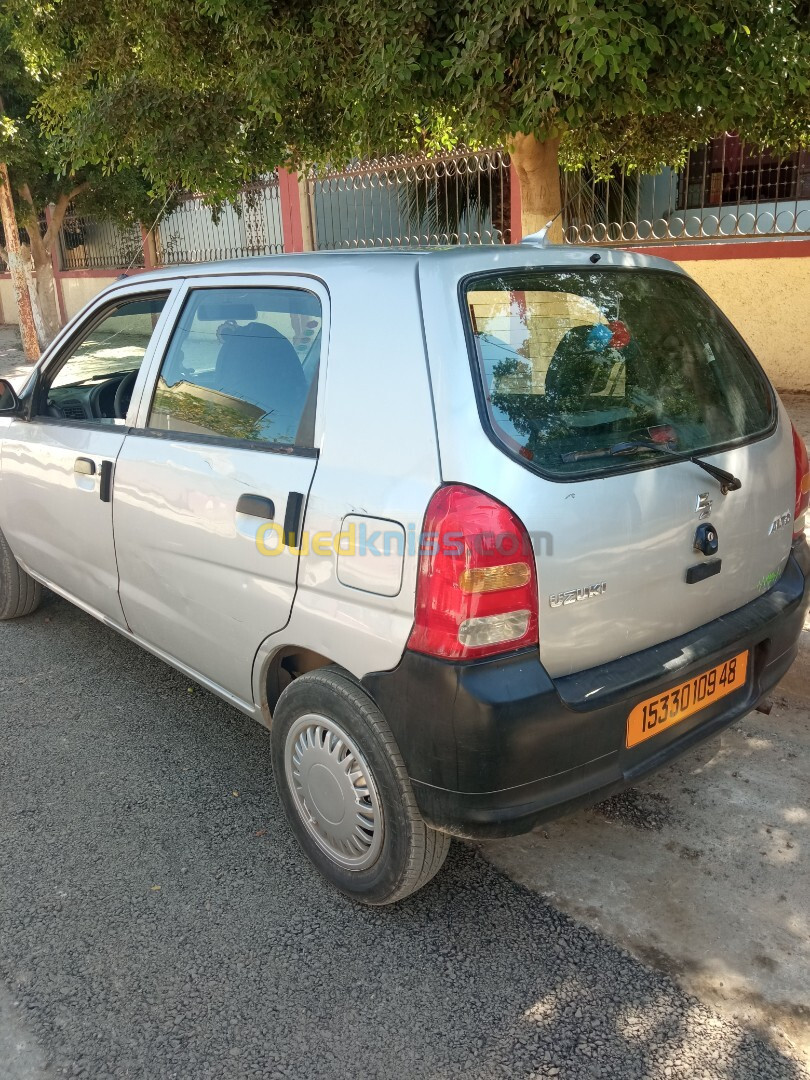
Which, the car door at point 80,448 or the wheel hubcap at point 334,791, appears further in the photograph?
the car door at point 80,448

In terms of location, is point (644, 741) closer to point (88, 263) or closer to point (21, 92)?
point (21, 92)

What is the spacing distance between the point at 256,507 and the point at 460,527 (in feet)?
2.59

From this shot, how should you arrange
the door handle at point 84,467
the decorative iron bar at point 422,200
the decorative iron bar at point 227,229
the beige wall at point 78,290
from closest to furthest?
1. the door handle at point 84,467
2. the decorative iron bar at point 422,200
3. the decorative iron bar at point 227,229
4. the beige wall at point 78,290

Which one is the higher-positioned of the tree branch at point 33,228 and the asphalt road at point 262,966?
the tree branch at point 33,228

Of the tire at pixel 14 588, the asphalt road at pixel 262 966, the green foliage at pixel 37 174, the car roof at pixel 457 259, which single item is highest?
Answer: the green foliage at pixel 37 174

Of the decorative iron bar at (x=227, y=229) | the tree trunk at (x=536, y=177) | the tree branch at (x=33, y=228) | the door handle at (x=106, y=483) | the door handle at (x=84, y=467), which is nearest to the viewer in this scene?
the door handle at (x=106, y=483)

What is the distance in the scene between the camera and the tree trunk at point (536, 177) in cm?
493

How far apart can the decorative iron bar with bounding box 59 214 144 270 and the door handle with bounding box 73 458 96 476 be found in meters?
15.2

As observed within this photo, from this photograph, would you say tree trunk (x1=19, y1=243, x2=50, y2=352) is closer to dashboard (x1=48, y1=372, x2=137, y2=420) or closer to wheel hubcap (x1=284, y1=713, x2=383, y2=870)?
dashboard (x1=48, y1=372, x2=137, y2=420)

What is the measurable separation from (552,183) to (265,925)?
4.18 m

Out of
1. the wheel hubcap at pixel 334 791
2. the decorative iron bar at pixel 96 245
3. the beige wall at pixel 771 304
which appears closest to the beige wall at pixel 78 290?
the decorative iron bar at pixel 96 245

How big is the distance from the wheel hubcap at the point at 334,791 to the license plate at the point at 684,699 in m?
0.72

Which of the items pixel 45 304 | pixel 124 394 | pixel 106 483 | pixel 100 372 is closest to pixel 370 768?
pixel 106 483

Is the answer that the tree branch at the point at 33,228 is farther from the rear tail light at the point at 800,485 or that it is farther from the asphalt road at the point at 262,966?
the rear tail light at the point at 800,485
